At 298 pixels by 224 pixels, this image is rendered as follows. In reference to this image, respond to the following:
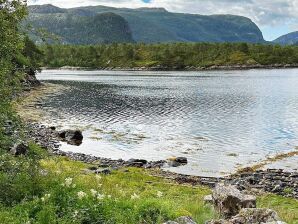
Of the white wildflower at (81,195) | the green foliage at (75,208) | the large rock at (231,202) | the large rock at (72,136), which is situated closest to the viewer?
the green foliage at (75,208)

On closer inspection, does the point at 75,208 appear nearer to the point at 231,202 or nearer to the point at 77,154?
the point at 231,202

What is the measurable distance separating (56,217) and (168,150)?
137 feet

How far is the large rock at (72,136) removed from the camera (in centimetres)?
6203

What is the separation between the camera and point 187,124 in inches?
3012

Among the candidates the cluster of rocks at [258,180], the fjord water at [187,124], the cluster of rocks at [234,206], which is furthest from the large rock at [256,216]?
the fjord water at [187,124]

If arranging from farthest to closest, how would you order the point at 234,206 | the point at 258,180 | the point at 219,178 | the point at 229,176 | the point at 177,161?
the point at 177,161
the point at 229,176
the point at 219,178
the point at 258,180
the point at 234,206

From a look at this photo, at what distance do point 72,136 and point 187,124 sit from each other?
2331cm

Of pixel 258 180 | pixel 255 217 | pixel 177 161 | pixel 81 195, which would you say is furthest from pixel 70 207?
pixel 177 161

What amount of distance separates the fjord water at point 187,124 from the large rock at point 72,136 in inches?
44.1

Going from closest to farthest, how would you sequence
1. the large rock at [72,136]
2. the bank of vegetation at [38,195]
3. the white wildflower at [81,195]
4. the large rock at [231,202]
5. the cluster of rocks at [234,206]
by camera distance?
the cluster of rocks at [234,206] → the bank of vegetation at [38,195] → the white wildflower at [81,195] → the large rock at [231,202] → the large rock at [72,136]

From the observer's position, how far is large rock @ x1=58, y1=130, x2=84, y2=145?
6203 centimetres

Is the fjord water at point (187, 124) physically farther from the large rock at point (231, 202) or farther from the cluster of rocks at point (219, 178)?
the large rock at point (231, 202)

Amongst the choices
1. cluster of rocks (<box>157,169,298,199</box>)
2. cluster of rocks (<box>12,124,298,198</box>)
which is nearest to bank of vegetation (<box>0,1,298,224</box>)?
cluster of rocks (<box>12,124,298,198</box>)

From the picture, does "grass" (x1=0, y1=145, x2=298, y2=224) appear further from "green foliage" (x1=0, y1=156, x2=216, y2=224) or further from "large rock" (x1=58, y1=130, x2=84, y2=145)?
"large rock" (x1=58, y1=130, x2=84, y2=145)
